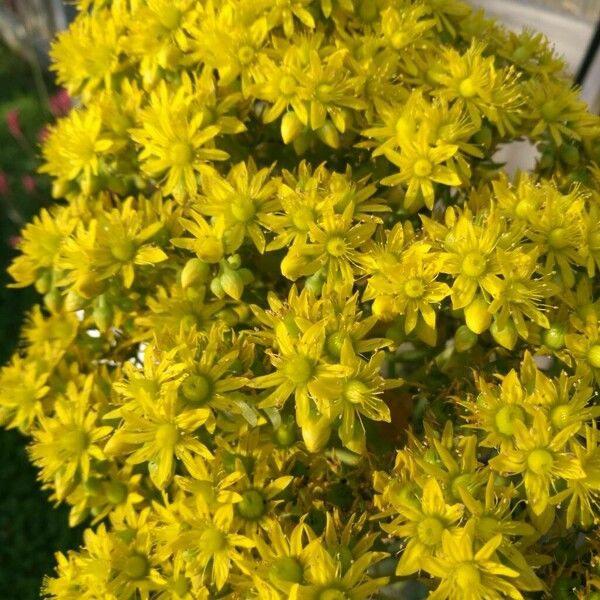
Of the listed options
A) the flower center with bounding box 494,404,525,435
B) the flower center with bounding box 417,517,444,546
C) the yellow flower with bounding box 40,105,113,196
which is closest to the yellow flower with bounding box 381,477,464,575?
the flower center with bounding box 417,517,444,546

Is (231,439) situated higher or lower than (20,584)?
higher

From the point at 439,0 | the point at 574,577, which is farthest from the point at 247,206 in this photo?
the point at 574,577

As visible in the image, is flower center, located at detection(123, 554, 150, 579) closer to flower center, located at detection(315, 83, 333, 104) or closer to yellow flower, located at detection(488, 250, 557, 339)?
Result: yellow flower, located at detection(488, 250, 557, 339)

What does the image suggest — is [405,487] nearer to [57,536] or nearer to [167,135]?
[167,135]

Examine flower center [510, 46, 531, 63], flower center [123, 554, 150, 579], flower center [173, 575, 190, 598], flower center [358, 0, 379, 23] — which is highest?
flower center [358, 0, 379, 23]

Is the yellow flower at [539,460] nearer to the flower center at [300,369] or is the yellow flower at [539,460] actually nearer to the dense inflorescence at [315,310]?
the dense inflorescence at [315,310]
